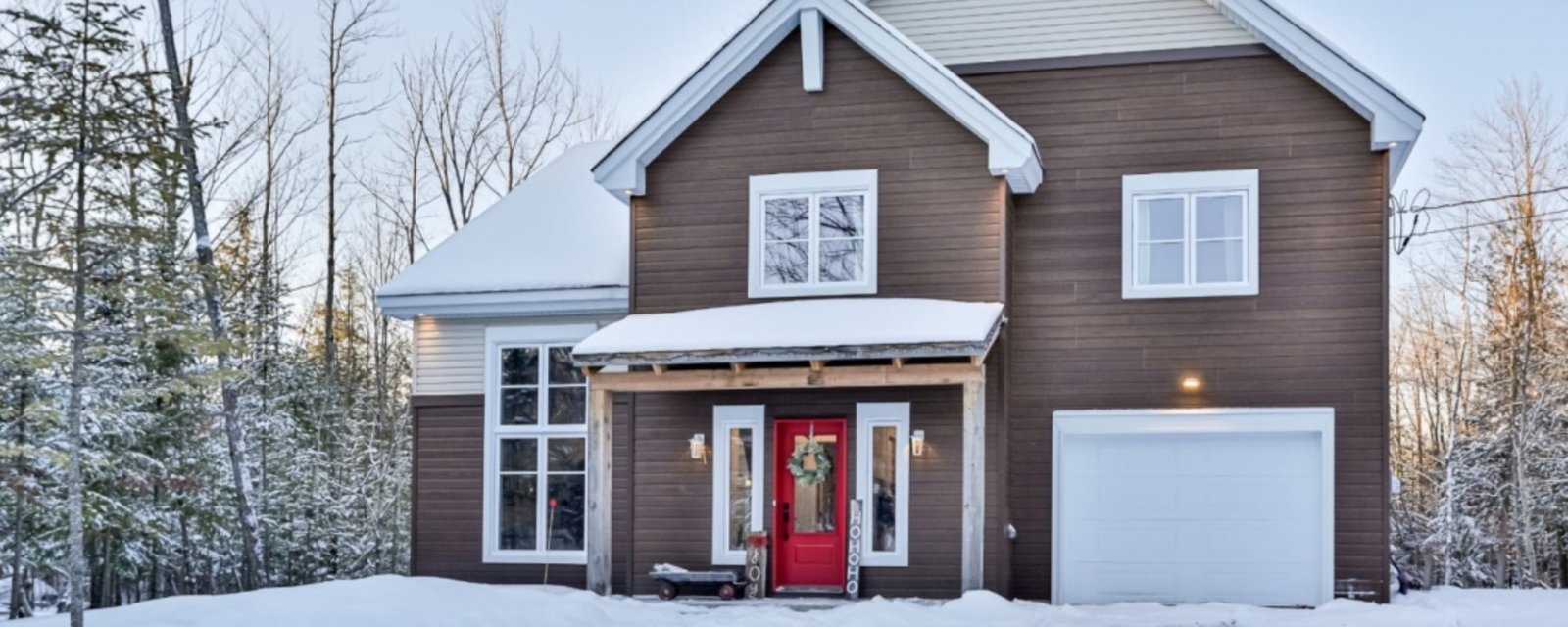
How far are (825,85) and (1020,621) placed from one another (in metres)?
5.61

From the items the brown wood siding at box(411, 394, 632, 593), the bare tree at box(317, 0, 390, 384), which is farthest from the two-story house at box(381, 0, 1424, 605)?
the bare tree at box(317, 0, 390, 384)

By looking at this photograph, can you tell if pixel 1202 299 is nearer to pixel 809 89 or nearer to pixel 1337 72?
pixel 1337 72

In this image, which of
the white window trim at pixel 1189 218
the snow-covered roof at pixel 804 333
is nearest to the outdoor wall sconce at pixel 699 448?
the snow-covered roof at pixel 804 333

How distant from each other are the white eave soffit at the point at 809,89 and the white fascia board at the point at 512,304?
4.77 ft

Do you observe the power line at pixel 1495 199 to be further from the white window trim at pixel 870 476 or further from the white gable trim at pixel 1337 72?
the white window trim at pixel 870 476

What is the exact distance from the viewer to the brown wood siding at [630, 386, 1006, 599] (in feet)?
47.5

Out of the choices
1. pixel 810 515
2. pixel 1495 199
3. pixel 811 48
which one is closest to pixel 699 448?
pixel 810 515

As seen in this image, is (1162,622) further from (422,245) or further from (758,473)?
(422,245)

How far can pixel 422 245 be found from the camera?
3109cm

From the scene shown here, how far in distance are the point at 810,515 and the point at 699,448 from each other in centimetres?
132

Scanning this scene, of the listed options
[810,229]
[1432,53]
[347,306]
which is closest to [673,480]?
[810,229]

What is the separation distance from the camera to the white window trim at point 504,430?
55.8 ft

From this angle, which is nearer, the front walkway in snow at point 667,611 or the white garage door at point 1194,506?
the front walkway in snow at point 667,611

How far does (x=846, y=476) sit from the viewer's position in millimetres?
14875
